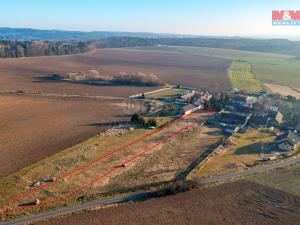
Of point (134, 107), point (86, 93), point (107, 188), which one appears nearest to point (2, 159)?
point (107, 188)

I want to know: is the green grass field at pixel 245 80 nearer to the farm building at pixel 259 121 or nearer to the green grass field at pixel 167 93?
the green grass field at pixel 167 93

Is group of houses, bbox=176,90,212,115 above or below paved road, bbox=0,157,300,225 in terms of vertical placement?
Answer: above

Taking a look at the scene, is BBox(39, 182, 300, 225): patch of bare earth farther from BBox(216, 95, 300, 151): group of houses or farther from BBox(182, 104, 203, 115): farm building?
BBox(182, 104, 203, 115): farm building

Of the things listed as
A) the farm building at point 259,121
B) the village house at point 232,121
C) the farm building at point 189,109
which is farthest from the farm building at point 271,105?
the farm building at point 189,109

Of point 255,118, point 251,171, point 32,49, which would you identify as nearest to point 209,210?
point 251,171

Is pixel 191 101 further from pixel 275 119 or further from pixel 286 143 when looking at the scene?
pixel 286 143

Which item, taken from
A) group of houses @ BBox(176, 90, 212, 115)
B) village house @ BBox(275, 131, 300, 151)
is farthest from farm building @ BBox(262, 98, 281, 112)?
village house @ BBox(275, 131, 300, 151)

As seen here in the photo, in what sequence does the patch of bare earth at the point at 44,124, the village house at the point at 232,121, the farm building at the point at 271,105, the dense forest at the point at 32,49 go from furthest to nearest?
the dense forest at the point at 32,49 < the farm building at the point at 271,105 < the village house at the point at 232,121 < the patch of bare earth at the point at 44,124

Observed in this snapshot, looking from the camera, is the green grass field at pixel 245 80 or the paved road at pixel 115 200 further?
the green grass field at pixel 245 80

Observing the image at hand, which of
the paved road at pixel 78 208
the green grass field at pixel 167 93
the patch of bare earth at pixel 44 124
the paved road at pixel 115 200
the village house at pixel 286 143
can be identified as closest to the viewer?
the paved road at pixel 78 208
